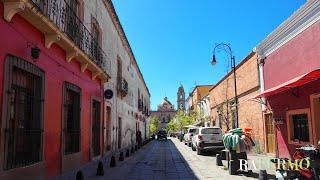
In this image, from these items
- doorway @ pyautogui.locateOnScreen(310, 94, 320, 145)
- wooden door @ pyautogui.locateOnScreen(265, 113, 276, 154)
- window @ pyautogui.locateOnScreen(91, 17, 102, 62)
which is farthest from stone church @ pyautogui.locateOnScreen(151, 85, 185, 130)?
doorway @ pyautogui.locateOnScreen(310, 94, 320, 145)

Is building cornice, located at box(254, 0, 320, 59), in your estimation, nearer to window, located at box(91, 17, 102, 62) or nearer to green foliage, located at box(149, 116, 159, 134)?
window, located at box(91, 17, 102, 62)

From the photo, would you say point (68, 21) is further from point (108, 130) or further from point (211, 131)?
point (211, 131)

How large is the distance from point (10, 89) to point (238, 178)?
6.91 m

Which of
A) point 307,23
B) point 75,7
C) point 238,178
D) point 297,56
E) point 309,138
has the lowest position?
point 238,178

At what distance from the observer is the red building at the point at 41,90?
8859 millimetres

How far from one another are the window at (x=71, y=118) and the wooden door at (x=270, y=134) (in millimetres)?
9782

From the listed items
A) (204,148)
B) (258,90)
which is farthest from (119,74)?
(258,90)

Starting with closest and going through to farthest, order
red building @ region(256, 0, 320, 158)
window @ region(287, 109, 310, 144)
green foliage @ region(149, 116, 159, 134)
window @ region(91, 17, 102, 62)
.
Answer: red building @ region(256, 0, 320, 158) < window @ region(287, 109, 310, 144) < window @ region(91, 17, 102, 62) < green foliage @ region(149, 116, 159, 134)

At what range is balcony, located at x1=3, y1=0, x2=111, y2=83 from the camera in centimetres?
908

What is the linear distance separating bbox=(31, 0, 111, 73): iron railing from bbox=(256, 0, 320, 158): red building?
7.41 meters

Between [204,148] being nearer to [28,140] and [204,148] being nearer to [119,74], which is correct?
[119,74]

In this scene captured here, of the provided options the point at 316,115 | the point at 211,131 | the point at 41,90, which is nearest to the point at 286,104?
the point at 316,115

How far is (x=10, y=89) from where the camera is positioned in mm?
9031

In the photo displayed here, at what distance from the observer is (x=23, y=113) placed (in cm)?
1018
